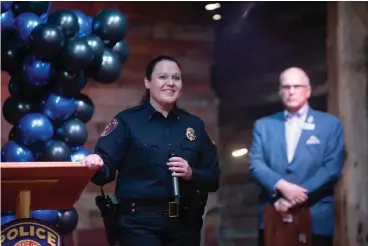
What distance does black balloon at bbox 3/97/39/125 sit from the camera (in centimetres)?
333

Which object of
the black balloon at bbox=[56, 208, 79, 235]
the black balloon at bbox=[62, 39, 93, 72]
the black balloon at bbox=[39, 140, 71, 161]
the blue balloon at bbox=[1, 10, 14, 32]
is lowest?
the black balloon at bbox=[56, 208, 79, 235]

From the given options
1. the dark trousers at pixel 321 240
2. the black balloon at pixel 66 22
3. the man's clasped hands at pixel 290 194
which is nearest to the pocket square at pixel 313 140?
the man's clasped hands at pixel 290 194

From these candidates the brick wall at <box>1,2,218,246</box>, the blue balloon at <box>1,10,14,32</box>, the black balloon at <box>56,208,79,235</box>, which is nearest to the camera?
the blue balloon at <box>1,10,14,32</box>

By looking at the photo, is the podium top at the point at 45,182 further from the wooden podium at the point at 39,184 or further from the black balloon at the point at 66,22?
the black balloon at the point at 66,22

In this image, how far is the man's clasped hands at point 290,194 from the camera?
3.30 meters

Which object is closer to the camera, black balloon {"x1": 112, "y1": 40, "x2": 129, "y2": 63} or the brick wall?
black balloon {"x1": 112, "y1": 40, "x2": 129, "y2": 63}

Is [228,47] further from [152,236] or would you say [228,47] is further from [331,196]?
[152,236]

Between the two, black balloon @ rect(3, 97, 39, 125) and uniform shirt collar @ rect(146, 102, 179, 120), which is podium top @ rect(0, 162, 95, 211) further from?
black balloon @ rect(3, 97, 39, 125)

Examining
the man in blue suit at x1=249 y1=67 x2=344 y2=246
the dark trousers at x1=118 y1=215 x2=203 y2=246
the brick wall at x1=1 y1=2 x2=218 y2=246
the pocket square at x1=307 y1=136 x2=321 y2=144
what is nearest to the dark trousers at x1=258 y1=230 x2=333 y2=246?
the man in blue suit at x1=249 y1=67 x2=344 y2=246

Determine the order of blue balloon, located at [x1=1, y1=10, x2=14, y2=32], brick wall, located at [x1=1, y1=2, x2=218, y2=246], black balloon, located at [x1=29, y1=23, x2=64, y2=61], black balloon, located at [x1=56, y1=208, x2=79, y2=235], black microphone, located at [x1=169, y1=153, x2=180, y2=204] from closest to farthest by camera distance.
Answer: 1. black microphone, located at [x1=169, y1=153, x2=180, y2=204]
2. black balloon, located at [x1=29, y1=23, x2=64, y2=61]
3. blue balloon, located at [x1=1, y1=10, x2=14, y2=32]
4. black balloon, located at [x1=56, y1=208, x2=79, y2=235]
5. brick wall, located at [x1=1, y1=2, x2=218, y2=246]

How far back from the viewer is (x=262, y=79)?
371 centimetres

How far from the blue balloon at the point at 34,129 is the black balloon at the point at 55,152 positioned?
4cm

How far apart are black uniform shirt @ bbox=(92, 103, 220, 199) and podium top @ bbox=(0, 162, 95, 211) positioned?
0.47 ft

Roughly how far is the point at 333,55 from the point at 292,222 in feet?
3.25
